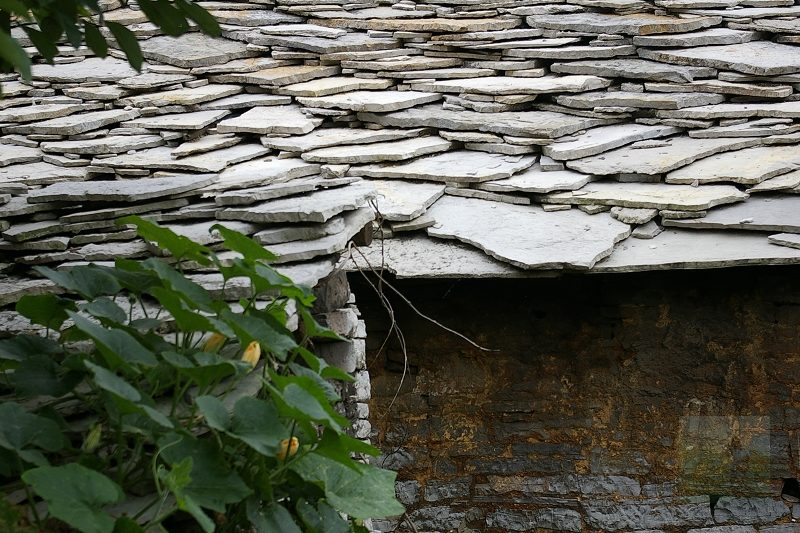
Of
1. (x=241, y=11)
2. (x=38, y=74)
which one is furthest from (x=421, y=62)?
(x=38, y=74)

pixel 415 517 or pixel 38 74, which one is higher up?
pixel 38 74

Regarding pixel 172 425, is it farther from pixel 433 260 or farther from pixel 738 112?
pixel 738 112

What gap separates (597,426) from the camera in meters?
4.37

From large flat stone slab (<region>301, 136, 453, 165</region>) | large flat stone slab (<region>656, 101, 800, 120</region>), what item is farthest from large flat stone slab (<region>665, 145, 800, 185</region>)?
large flat stone slab (<region>301, 136, 453, 165</region>)

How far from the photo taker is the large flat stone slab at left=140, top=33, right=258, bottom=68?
496cm

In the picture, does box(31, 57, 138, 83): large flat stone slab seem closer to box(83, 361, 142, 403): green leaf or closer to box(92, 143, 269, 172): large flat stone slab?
box(92, 143, 269, 172): large flat stone slab

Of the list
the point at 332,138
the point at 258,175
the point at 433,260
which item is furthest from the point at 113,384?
the point at 332,138

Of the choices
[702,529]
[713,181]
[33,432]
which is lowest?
[702,529]

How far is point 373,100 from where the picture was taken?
4.46 meters

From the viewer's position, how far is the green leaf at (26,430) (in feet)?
4.82

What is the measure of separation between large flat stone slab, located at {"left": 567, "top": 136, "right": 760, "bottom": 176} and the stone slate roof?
12 mm

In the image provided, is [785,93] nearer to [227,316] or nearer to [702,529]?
[702,529]

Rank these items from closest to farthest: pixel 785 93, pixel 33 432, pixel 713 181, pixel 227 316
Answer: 1. pixel 33 432
2. pixel 227 316
3. pixel 713 181
4. pixel 785 93

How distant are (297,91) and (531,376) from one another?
5.67 feet
